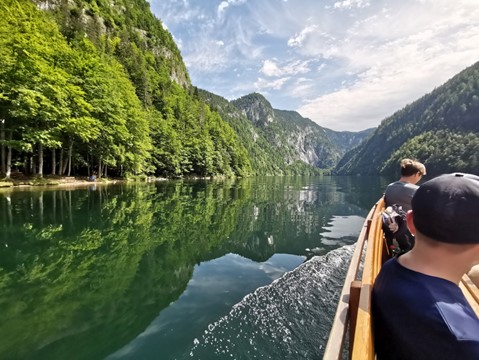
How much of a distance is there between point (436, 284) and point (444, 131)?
16210 cm

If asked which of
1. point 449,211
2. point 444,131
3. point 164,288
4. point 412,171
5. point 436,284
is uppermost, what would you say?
point 444,131

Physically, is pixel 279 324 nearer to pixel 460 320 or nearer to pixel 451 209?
pixel 460 320

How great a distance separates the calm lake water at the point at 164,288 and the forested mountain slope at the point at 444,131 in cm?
8754

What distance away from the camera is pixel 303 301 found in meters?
5.41

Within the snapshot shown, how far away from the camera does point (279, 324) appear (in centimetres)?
461

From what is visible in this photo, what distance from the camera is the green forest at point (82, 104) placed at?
25234mm

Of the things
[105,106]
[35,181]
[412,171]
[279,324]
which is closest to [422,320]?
[279,324]

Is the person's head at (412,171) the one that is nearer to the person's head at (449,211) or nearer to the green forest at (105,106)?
the person's head at (449,211)

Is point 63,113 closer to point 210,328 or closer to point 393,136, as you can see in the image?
point 210,328

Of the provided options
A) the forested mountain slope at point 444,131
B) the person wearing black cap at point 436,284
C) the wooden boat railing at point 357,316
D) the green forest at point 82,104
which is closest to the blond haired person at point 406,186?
the wooden boat railing at point 357,316

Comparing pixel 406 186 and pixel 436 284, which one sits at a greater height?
pixel 406 186

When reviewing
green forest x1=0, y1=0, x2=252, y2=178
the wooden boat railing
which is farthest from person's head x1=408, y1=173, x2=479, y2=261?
green forest x1=0, y1=0, x2=252, y2=178

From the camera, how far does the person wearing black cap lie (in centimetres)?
134

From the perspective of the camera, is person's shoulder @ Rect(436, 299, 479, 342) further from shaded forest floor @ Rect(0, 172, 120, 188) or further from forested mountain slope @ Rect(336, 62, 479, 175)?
forested mountain slope @ Rect(336, 62, 479, 175)
